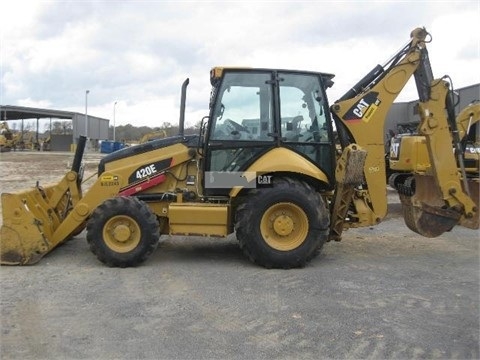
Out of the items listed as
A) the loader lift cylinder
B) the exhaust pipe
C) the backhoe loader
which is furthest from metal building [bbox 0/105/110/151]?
the backhoe loader

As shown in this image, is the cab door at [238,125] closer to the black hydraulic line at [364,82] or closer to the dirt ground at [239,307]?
the black hydraulic line at [364,82]

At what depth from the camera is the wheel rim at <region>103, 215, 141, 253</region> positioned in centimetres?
695

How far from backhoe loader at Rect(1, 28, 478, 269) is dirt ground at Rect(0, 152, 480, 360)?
0.44 metres

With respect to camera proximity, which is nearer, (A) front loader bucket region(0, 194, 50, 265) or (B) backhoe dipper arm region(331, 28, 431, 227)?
(A) front loader bucket region(0, 194, 50, 265)

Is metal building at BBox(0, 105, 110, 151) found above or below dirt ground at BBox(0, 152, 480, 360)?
above

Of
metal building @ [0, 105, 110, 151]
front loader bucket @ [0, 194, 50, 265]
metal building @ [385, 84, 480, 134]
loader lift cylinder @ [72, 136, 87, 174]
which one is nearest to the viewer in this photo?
front loader bucket @ [0, 194, 50, 265]

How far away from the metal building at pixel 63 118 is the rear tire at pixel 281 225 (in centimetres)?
5516

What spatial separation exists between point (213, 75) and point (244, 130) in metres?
0.86

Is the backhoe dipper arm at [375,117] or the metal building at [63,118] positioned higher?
the metal building at [63,118]

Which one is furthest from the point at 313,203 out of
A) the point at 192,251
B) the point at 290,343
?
the point at 290,343

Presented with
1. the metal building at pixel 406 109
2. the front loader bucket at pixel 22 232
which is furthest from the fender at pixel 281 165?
the metal building at pixel 406 109

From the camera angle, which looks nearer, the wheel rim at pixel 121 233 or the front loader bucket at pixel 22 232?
the front loader bucket at pixel 22 232

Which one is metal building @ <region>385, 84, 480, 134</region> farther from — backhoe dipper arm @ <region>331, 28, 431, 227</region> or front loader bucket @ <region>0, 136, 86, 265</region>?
front loader bucket @ <region>0, 136, 86, 265</region>

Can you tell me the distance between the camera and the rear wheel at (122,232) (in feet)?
22.7
